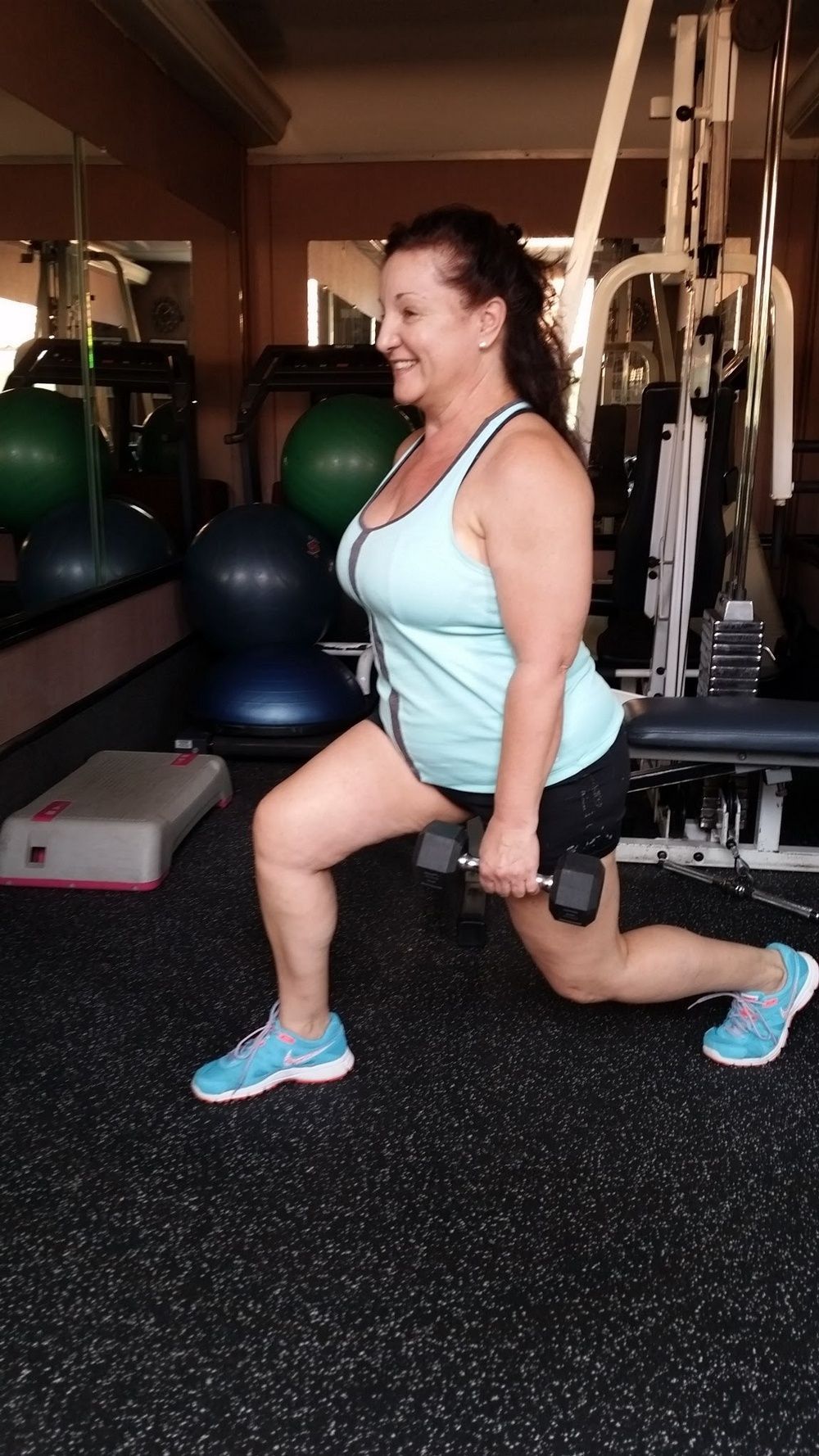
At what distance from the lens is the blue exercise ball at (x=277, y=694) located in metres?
3.36

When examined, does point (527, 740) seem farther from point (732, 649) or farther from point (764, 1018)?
point (732, 649)

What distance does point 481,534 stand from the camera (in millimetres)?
1274

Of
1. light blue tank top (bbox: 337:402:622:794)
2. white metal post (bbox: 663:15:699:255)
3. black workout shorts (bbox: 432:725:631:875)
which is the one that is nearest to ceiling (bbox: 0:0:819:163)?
white metal post (bbox: 663:15:699:255)

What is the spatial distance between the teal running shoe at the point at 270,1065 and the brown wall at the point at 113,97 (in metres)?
2.30

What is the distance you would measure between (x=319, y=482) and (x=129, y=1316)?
10.1ft

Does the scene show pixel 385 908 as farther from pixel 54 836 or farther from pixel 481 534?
pixel 481 534

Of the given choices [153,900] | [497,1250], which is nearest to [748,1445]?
[497,1250]

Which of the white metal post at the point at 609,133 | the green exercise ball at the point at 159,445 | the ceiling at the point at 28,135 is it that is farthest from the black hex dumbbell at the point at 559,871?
the green exercise ball at the point at 159,445

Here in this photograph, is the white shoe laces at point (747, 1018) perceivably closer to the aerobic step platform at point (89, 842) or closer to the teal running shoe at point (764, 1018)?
the teal running shoe at point (764, 1018)

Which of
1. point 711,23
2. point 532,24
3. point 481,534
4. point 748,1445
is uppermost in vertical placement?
point 532,24

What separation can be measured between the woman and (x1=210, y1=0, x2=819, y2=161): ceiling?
3.80 meters

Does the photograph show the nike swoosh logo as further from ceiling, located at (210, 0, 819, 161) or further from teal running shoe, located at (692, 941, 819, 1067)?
ceiling, located at (210, 0, 819, 161)

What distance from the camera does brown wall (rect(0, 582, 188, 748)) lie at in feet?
8.71

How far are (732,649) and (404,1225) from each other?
1540mm
